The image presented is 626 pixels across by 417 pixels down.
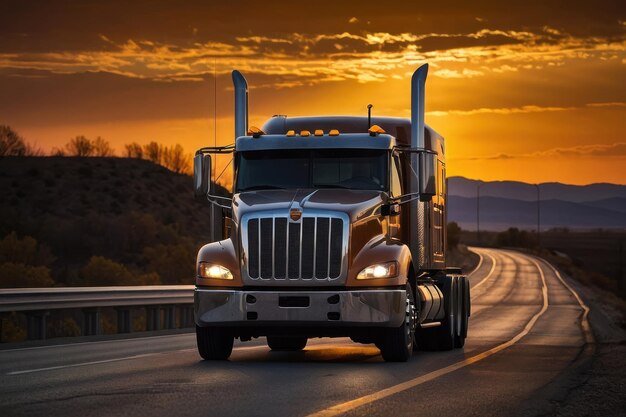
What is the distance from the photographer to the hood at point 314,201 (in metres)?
17.0

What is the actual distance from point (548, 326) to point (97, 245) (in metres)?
64.7

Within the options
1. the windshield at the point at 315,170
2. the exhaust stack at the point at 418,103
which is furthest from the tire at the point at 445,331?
the windshield at the point at 315,170

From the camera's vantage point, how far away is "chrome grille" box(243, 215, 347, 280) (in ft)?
54.7

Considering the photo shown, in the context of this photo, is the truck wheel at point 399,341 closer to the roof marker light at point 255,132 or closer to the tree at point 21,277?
the roof marker light at point 255,132

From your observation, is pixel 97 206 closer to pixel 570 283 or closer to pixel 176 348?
pixel 570 283

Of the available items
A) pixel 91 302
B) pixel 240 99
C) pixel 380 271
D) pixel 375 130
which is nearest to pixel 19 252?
pixel 91 302

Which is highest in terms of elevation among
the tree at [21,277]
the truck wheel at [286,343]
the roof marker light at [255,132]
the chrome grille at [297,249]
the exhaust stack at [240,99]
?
the exhaust stack at [240,99]

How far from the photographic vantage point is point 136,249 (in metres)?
98.9

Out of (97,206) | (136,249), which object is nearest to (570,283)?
(136,249)

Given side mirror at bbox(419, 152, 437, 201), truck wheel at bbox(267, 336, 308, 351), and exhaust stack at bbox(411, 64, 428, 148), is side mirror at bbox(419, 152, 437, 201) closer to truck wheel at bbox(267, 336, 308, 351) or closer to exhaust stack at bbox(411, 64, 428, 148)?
exhaust stack at bbox(411, 64, 428, 148)

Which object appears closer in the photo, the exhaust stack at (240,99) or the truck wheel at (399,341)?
the truck wheel at (399,341)

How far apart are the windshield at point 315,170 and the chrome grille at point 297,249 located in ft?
Result: 4.39

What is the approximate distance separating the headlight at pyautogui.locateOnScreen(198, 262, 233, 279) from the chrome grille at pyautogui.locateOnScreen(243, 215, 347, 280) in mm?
339

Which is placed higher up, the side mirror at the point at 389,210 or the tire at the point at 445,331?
the side mirror at the point at 389,210
